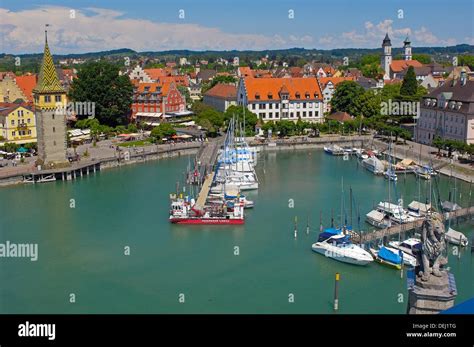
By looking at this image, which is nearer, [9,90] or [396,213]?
[396,213]

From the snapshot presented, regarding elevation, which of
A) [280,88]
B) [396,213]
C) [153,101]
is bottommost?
[396,213]

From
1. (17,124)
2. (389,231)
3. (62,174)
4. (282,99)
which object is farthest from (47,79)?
(282,99)

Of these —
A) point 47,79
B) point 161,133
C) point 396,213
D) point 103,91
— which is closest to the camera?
point 396,213

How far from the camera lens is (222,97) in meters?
44.2

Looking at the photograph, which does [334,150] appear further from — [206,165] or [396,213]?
[396,213]

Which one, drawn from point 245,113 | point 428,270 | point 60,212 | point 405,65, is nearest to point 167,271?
point 60,212

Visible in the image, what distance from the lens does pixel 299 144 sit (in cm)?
3591

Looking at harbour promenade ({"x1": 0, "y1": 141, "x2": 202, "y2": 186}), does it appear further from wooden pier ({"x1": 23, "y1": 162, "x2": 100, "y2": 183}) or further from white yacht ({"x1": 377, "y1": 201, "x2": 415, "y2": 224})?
white yacht ({"x1": 377, "y1": 201, "x2": 415, "y2": 224})

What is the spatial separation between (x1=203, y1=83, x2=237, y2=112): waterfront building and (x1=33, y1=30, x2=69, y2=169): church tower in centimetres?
1704

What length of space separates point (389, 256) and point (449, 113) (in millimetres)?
17905

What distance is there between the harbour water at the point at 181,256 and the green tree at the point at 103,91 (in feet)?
44.3

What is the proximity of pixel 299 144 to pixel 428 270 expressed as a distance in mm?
29609

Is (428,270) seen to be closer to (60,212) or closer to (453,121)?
(60,212)

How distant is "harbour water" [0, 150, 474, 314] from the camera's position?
13797 mm
